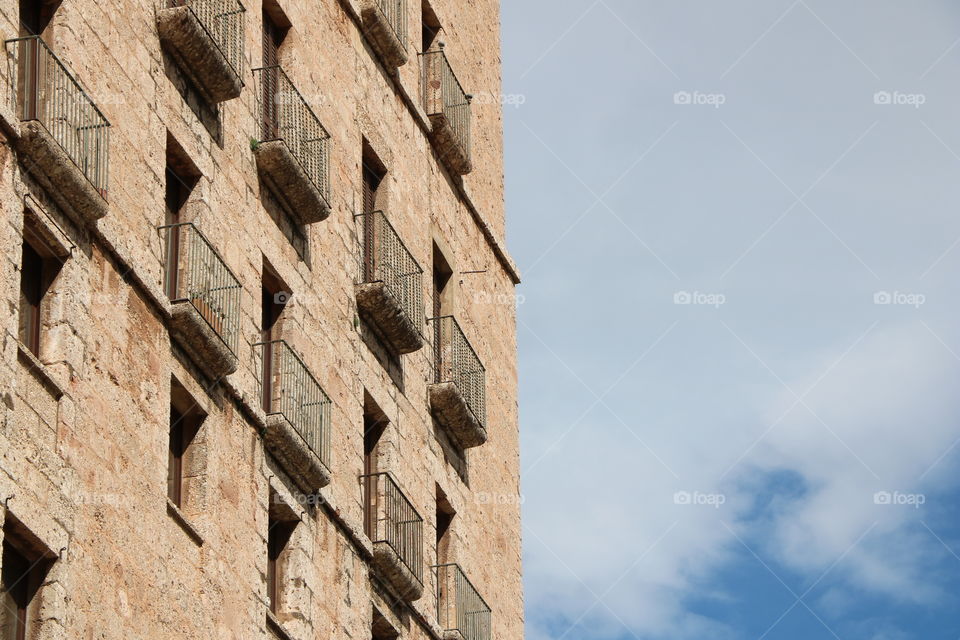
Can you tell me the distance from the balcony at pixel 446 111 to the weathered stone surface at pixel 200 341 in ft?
33.3

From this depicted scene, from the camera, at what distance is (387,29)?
33.1m

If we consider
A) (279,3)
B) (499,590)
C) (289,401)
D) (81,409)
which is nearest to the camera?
(81,409)

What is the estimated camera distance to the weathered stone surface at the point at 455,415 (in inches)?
1296

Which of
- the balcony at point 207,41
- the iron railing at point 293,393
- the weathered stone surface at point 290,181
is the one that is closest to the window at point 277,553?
the iron railing at point 293,393

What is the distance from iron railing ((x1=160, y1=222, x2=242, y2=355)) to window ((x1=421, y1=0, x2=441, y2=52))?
1087cm

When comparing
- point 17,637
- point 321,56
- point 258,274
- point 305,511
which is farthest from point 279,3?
point 17,637

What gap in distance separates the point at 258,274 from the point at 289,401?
61.0 inches

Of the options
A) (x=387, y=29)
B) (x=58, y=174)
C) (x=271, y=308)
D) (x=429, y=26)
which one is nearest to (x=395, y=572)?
(x=271, y=308)

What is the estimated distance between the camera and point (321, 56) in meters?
31.2

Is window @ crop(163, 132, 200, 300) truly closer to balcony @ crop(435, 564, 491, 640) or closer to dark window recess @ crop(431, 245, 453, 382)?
balcony @ crop(435, 564, 491, 640)

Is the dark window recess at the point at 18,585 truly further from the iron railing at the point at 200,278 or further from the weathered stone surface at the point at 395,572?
the weathered stone surface at the point at 395,572

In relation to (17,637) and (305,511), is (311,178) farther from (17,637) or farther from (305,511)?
(17,637)

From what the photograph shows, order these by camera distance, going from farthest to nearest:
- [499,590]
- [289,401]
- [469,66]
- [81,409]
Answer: [469,66]
[499,590]
[289,401]
[81,409]

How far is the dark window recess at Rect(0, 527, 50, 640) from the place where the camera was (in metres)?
21.2
